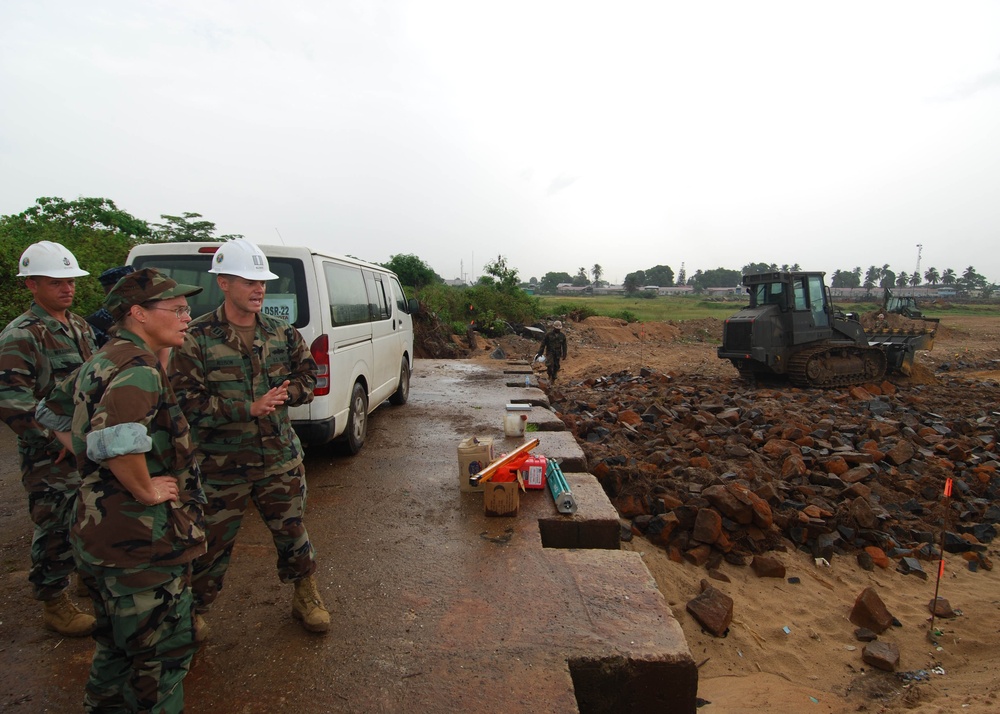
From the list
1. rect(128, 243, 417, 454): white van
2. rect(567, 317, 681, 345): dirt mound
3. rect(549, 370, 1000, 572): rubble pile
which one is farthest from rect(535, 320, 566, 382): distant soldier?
rect(567, 317, 681, 345): dirt mound

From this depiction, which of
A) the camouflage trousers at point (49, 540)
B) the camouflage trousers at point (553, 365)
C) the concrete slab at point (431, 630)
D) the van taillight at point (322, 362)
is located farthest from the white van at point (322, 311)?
the camouflage trousers at point (553, 365)

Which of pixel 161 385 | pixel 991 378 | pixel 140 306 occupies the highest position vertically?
pixel 140 306

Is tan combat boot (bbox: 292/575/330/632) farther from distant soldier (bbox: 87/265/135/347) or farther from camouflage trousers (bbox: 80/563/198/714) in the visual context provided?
distant soldier (bbox: 87/265/135/347)

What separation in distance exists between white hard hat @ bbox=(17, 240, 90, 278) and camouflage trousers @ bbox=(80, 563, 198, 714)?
1.62 metres

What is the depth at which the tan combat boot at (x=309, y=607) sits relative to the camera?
2.72 metres

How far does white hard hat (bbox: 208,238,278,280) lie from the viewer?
263cm

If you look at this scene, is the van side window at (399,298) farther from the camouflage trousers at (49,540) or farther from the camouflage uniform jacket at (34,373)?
the camouflage trousers at (49,540)

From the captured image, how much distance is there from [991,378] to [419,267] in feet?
86.4

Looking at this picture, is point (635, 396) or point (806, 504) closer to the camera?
point (806, 504)

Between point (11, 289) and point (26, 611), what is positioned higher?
point (11, 289)

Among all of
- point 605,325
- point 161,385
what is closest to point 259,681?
point 161,385

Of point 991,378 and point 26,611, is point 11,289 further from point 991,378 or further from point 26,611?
point 991,378

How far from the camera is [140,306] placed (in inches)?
77.6

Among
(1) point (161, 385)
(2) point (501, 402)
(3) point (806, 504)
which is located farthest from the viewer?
(2) point (501, 402)
